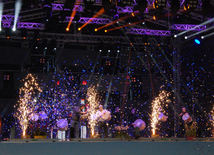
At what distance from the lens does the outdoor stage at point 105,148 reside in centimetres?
482

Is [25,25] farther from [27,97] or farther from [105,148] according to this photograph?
[105,148]

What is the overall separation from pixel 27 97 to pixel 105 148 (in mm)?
8492

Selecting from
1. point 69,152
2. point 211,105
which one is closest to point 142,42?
point 211,105

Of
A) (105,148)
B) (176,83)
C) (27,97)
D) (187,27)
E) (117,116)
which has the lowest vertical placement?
(105,148)

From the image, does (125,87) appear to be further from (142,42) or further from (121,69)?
(142,42)

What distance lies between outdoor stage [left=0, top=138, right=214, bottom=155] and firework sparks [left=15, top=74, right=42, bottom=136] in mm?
7845

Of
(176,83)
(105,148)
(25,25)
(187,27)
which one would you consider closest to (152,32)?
(187,27)

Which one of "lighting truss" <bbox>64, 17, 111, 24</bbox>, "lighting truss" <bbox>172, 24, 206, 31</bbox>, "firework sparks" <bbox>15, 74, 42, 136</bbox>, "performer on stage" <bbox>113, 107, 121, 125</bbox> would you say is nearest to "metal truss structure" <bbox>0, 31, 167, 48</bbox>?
"lighting truss" <bbox>64, 17, 111, 24</bbox>

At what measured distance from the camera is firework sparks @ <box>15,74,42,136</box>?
503 inches

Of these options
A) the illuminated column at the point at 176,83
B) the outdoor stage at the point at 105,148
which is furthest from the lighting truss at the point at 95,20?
the outdoor stage at the point at 105,148

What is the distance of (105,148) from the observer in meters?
5.04

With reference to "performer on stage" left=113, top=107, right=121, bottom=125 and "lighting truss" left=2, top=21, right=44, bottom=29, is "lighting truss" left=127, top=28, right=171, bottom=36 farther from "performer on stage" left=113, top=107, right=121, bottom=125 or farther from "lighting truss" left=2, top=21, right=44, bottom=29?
"lighting truss" left=2, top=21, right=44, bottom=29

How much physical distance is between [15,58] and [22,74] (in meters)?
0.72

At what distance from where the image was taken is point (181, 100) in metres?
12.4
